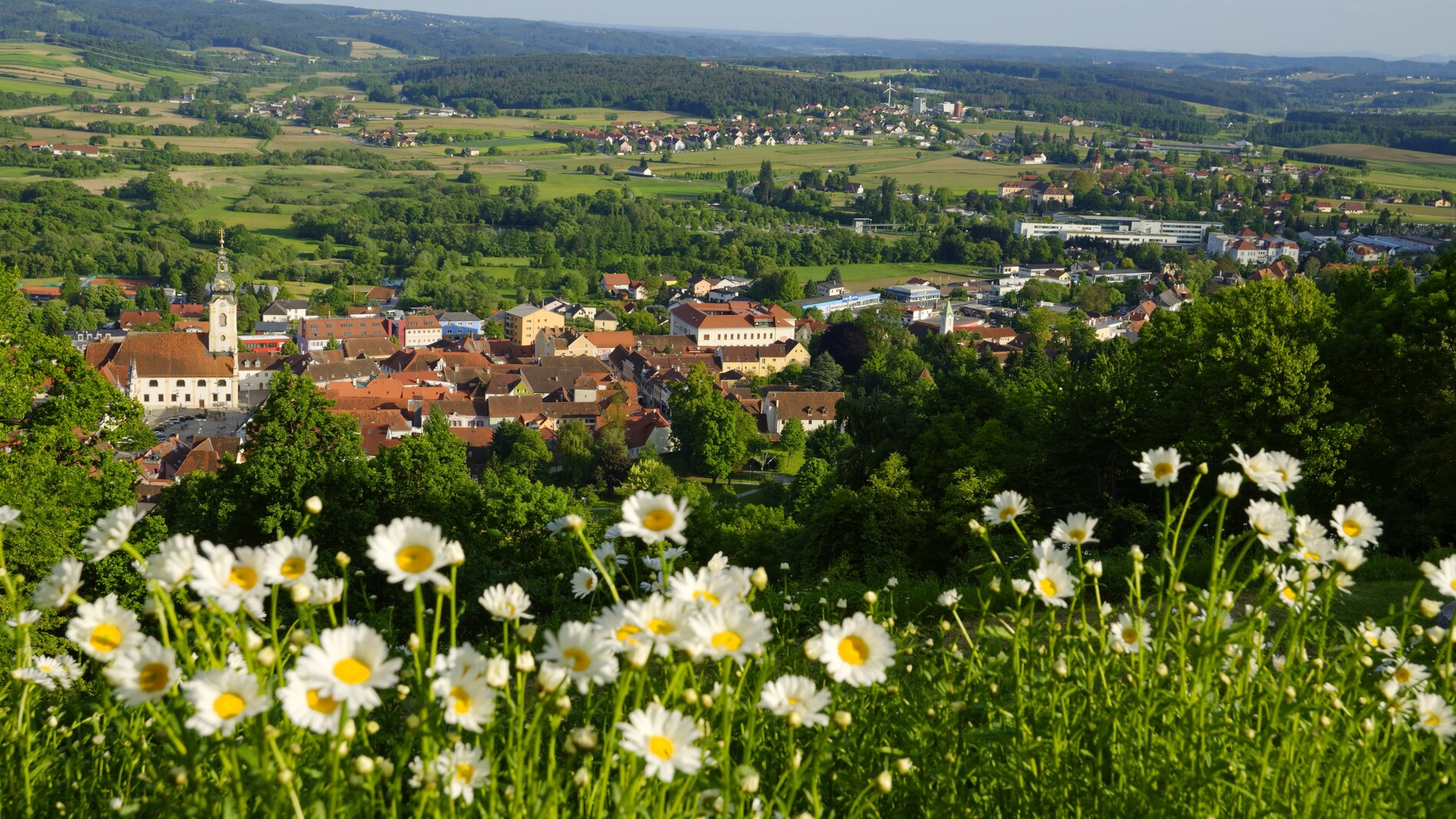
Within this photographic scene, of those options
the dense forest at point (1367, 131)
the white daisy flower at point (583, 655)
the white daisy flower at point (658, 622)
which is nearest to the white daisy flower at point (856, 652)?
the white daisy flower at point (658, 622)

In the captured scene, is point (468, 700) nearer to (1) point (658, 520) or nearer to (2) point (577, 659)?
(2) point (577, 659)

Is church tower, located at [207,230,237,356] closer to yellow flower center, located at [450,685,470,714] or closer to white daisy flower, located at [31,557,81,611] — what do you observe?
white daisy flower, located at [31,557,81,611]

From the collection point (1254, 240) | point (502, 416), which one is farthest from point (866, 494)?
point (1254, 240)

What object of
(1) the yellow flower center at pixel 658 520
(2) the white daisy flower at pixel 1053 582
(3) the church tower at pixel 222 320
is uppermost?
(1) the yellow flower center at pixel 658 520

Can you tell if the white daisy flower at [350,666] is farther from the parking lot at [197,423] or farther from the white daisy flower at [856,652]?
the parking lot at [197,423]

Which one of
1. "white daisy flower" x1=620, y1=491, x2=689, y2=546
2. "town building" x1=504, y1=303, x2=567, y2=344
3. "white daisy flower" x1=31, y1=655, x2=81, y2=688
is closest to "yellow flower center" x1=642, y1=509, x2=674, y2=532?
"white daisy flower" x1=620, y1=491, x2=689, y2=546

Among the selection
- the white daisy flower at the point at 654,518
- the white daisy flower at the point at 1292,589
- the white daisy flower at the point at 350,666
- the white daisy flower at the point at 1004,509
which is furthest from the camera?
the white daisy flower at the point at 1004,509

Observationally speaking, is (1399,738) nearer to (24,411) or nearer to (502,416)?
(24,411)
